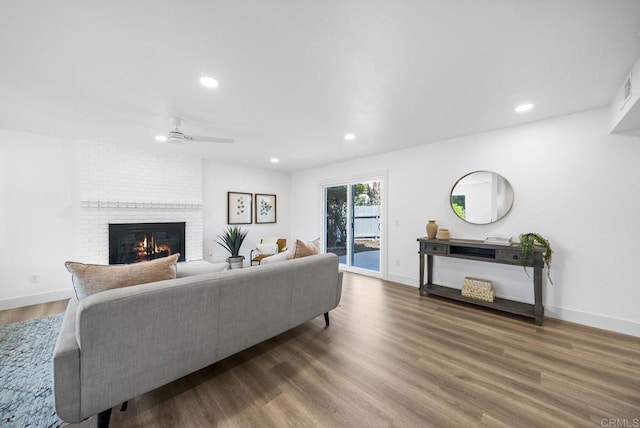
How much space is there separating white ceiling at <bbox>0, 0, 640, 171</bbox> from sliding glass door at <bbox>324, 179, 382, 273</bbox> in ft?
6.84

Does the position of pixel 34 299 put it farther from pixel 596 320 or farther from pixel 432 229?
pixel 596 320

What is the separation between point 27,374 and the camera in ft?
5.90

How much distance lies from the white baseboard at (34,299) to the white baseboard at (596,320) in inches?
258

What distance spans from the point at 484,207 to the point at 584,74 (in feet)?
5.70

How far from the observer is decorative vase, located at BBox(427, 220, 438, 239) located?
351 cm

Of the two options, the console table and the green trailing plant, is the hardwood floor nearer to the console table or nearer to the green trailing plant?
the console table

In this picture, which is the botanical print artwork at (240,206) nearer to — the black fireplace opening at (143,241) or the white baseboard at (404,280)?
the black fireplace opening at (143,241)

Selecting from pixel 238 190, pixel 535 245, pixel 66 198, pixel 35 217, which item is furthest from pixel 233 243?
pixel 535 245

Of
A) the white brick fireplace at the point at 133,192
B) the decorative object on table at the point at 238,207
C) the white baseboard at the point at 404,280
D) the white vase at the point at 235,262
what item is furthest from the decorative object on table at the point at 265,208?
the white baseboard at the point at 404,280

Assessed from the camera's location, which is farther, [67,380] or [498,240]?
[498,240]

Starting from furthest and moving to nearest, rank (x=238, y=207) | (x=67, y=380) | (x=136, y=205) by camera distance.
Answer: (x=238, y=207) < (x=136, y=205) < (x=67, y=380)

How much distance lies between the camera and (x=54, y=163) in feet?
11.2

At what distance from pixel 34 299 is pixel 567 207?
22.9 ft

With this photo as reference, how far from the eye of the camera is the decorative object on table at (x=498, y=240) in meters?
2.90
